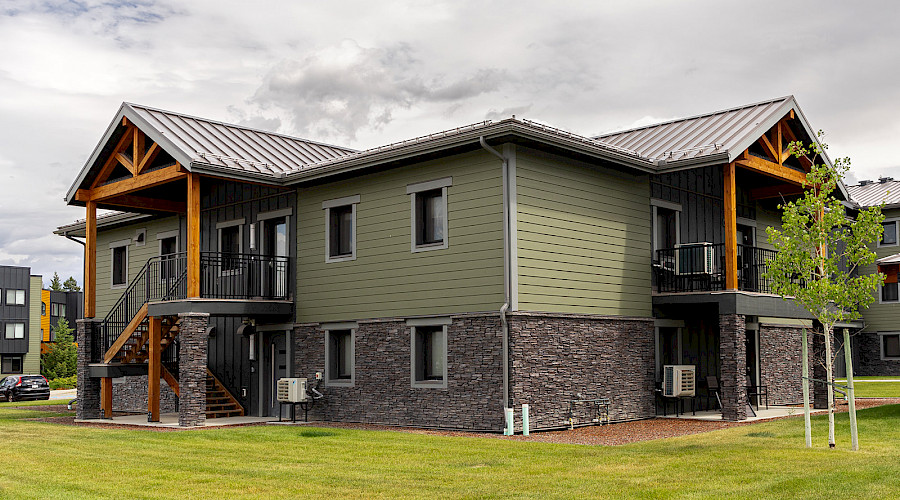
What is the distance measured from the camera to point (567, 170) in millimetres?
18547

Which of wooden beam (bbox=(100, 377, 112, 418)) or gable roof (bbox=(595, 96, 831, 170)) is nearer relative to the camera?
gable roof (bbox=(595, 96, 831, 170))

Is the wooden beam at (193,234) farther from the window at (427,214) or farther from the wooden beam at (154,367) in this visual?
the window at (427,214)

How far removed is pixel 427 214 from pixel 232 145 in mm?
5584

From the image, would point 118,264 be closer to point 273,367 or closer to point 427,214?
point 273,367

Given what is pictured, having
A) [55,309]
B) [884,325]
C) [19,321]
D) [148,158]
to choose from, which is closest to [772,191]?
[148,158]

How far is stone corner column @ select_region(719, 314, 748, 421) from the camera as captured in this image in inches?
725

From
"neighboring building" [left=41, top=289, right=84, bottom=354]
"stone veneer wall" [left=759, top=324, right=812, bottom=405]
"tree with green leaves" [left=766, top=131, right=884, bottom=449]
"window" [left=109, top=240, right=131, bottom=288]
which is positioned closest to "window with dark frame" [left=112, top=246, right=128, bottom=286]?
"window" [left=109, top=240, right=131, bottom=288]

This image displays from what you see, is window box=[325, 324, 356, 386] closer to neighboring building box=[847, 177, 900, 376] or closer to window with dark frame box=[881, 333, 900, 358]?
neighboring building box=[847, 177, 900, 376]

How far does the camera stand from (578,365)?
720 inches

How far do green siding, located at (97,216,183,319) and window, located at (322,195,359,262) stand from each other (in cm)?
642

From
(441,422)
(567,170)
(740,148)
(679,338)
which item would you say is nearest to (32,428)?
(441,422)

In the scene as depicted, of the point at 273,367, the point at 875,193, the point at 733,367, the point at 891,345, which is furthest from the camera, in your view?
the point at 875,193

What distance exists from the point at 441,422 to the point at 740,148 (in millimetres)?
8223

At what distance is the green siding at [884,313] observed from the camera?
36844 millimetres
